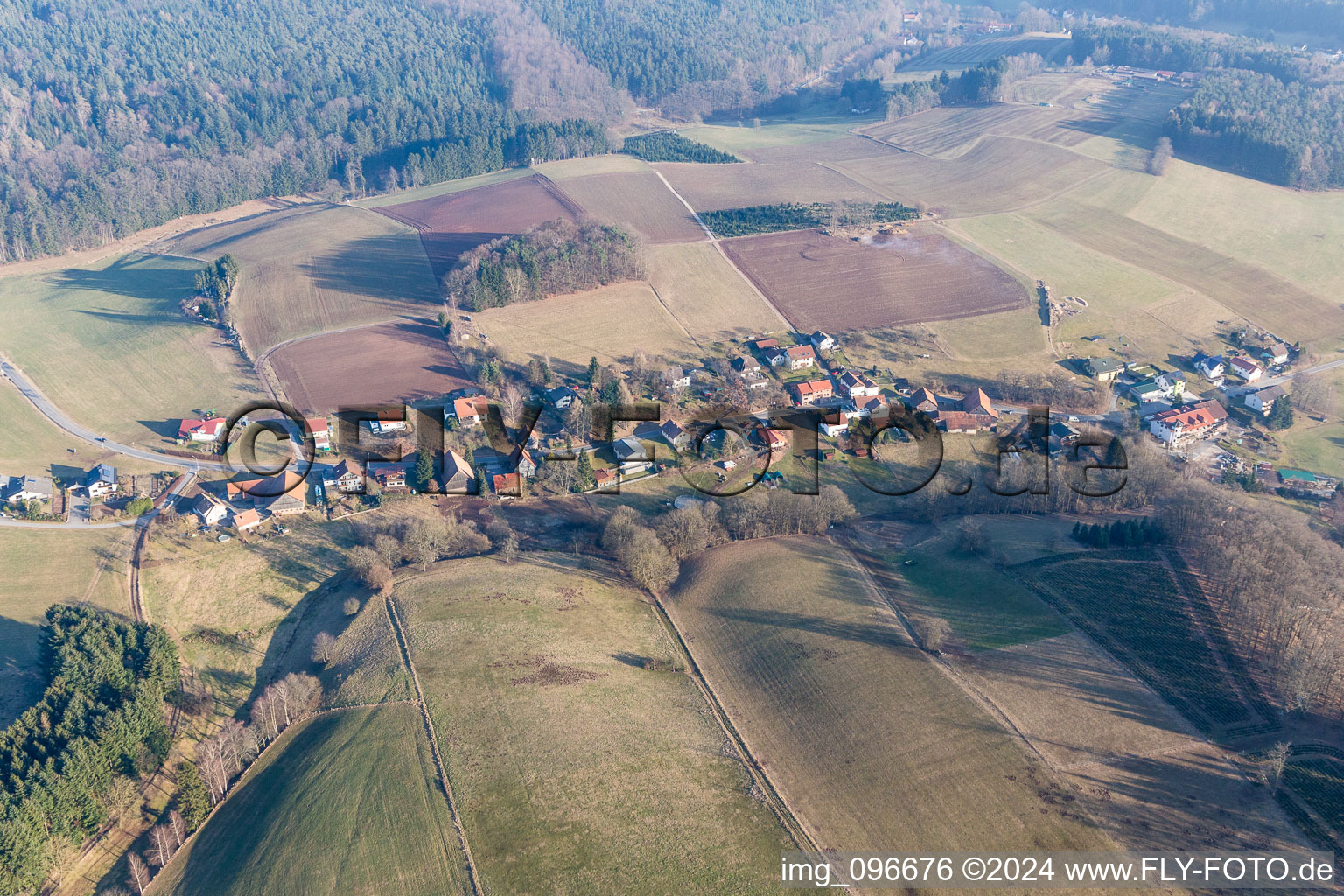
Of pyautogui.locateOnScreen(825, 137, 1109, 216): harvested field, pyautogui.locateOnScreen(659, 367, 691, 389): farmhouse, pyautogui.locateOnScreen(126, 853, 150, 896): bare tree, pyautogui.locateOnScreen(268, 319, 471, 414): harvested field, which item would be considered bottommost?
pyautogui.locateOnScreen(126, 853, 150, 896): bare tree

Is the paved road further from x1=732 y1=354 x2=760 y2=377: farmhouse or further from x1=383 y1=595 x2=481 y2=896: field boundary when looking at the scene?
x1=732 y1=354 x2=760 y2=377: farmhouse

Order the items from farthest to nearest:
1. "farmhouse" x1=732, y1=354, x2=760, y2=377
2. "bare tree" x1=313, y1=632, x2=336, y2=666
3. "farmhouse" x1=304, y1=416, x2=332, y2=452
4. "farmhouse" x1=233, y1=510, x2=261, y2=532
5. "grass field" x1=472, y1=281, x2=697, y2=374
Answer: "grass field" x1=472, y1=281, x2=697, y2=374
"farmhouse" x1=732, y1=354, x2=760, y2=377
"farmhouse" x1=304, y1=416, x2=332, y2=452
"farmhouse" x1=233, y1=510, x2=261, y2=532
"bare tree" x1=313, y1=632, x2=336, y2=666

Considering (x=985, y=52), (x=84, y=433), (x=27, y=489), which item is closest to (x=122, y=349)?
(x=84, y=433)

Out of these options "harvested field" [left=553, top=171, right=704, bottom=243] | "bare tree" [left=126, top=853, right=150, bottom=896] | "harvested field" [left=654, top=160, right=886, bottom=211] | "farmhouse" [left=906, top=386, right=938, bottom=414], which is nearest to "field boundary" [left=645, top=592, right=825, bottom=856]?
"bare tree" [left=126, top=853, right=150, bottom=896]

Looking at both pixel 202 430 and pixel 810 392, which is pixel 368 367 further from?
pixel 810 392

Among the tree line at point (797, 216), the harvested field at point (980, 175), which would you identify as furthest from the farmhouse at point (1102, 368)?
the harvested field at point (980, 175)

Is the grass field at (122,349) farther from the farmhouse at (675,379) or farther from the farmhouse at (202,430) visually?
the farmhouse at (675,379)
